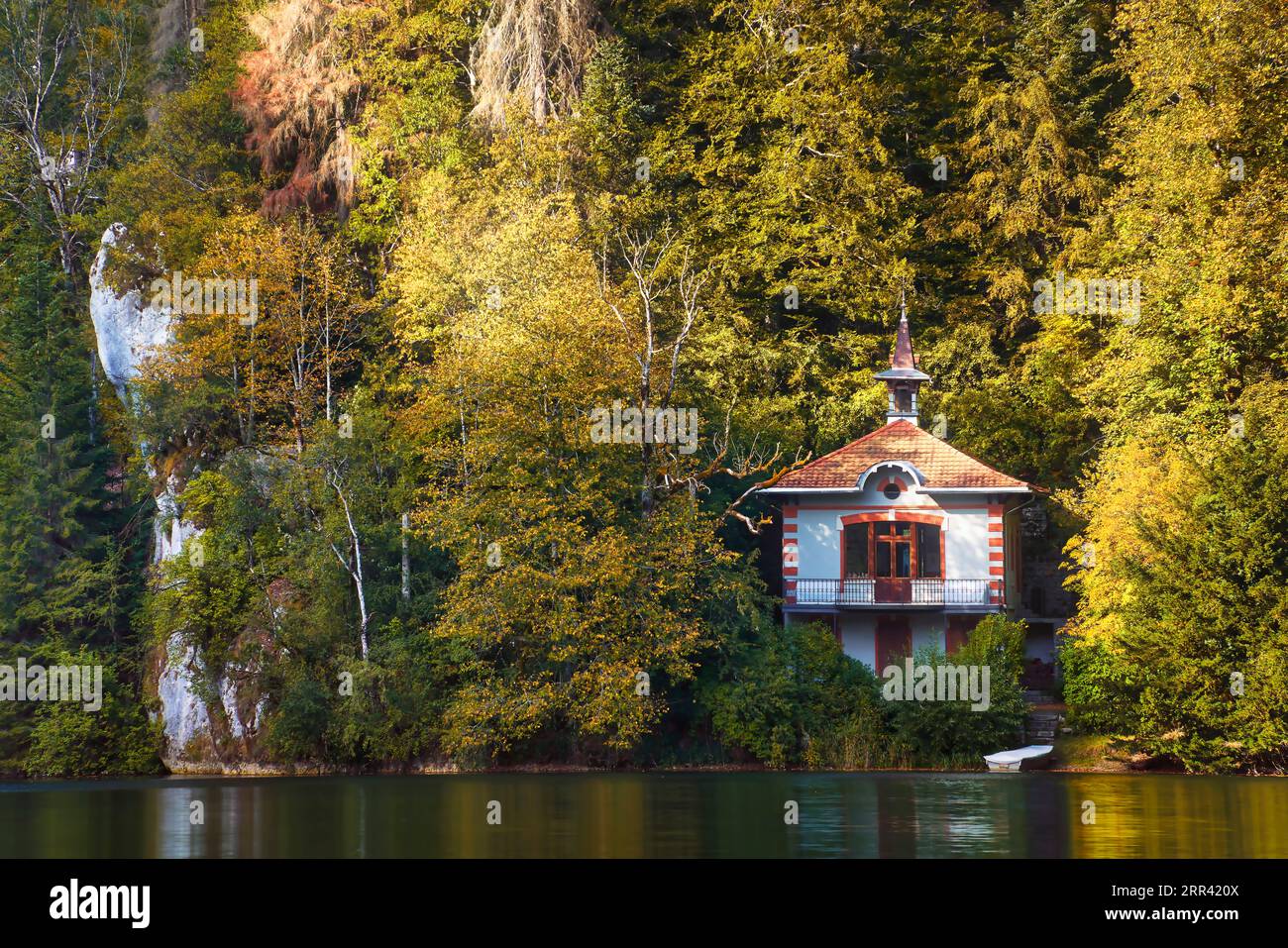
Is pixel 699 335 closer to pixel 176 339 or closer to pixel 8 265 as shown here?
pixel 176 339

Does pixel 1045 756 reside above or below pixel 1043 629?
below

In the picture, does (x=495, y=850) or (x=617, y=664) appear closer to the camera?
(x=495, y=850)

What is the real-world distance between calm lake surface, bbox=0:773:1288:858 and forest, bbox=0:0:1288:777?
3330mm

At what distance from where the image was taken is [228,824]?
3100 cm

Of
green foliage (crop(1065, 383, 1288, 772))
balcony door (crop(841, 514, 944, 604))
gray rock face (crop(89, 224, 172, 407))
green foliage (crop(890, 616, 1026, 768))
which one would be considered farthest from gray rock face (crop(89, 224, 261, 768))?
green foliage (crop(1065, 383, 1288, 772))

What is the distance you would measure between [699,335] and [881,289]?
7437 mm

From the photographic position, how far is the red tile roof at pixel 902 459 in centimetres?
4653

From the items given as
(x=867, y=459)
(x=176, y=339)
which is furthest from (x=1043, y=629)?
(x=176, y=339)

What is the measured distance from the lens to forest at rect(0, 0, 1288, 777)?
1672 inches

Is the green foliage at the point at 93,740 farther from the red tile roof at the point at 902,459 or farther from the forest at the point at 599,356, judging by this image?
the red tile roof at the point at 902,459

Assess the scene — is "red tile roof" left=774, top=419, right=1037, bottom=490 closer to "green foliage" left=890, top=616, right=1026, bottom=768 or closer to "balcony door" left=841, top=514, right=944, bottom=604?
"balcony door" left=841, top=514, right=944, bottom=604

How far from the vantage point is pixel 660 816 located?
31453 mm

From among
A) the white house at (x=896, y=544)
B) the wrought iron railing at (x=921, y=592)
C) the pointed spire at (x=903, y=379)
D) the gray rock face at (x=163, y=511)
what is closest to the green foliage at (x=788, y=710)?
the wrought iron railing at (x=921, y=592)

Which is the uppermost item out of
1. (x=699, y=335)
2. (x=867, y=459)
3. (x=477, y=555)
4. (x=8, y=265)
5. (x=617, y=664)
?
(x=8, y=265)
